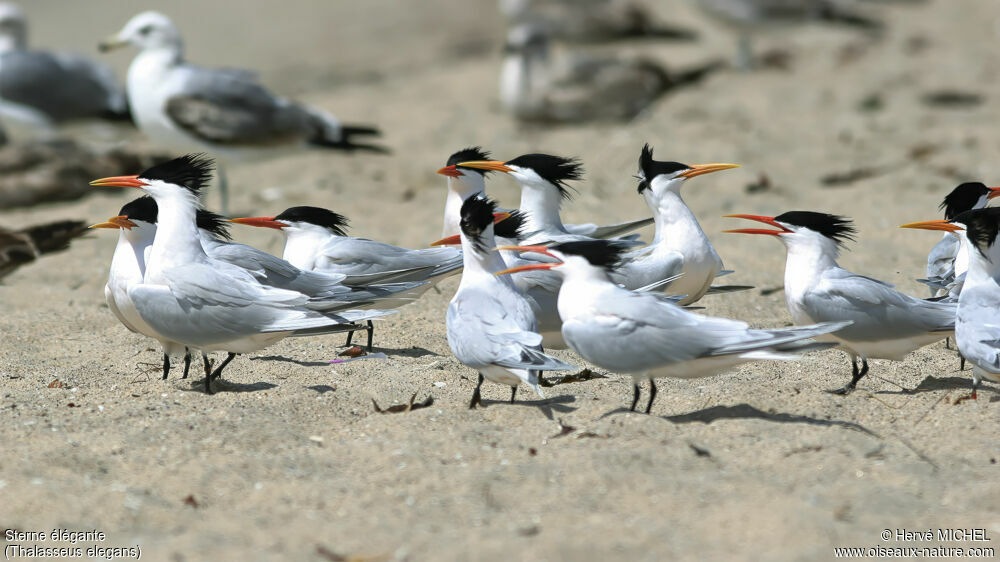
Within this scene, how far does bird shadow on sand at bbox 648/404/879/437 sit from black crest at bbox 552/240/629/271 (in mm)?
595

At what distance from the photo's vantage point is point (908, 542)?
3010 millimetres

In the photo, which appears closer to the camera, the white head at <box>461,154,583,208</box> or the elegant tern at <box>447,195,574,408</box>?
the elegant tern at <box>447,195,574,408</box>

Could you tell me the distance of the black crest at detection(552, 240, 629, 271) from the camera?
3.97 m

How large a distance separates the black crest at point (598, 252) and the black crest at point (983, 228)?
1.39 metres

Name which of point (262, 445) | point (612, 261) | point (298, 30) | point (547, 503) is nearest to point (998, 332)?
point (612, 261)

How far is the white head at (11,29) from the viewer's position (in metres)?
10.2

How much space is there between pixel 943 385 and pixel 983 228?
62 centimetres

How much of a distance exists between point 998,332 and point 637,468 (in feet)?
4.84

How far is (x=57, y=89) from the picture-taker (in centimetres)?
948

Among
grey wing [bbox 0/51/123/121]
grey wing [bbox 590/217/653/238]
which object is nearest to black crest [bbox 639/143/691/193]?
grey wing [bbox 590/217/653/238]

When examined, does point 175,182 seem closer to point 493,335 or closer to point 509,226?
point 509,226

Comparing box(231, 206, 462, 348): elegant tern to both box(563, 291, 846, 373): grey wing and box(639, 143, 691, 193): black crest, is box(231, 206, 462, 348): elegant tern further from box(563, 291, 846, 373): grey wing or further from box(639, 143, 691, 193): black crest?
box(563, 291, 846, 373): grey wing

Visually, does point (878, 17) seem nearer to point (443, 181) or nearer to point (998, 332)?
point (443, 181)

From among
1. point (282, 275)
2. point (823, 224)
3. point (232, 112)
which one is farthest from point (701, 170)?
point (232, 112)
